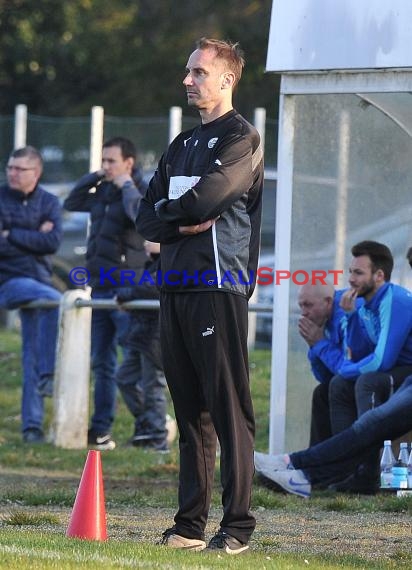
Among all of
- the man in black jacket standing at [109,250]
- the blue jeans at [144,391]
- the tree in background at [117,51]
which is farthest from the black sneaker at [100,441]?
the tree in background at [117,51]

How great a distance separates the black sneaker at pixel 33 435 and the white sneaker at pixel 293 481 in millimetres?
3575

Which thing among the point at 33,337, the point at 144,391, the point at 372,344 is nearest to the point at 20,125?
the point at 33,337

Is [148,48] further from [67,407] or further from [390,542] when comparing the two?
[390,542]

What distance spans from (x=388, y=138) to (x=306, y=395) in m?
2.02

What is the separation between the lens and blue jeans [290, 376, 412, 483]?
9453 mm

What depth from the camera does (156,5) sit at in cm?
3878

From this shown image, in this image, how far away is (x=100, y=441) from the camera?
41.9 ft

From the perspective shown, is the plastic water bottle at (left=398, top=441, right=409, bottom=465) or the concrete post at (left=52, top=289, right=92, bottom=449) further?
the concrete post at (left=52, top=289, right=92, bottom=449)

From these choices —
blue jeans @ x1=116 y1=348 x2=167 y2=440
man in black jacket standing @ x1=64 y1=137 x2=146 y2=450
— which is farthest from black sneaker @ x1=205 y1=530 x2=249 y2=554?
man in black jacket standing @ x1=64 y1=137 x2=146 y2=450

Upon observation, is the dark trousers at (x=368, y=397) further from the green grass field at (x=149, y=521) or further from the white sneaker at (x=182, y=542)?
the white sneaker at (x=182, y=542)

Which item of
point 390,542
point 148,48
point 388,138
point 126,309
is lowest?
A: point 390,542

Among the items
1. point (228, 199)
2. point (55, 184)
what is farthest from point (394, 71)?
point (55, 184)

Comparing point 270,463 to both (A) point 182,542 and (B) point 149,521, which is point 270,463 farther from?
(A) point 182,542

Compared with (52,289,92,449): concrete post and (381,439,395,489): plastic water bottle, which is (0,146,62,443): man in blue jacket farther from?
(381,439,395,489): plastic water bottle
